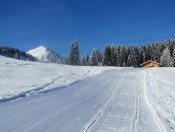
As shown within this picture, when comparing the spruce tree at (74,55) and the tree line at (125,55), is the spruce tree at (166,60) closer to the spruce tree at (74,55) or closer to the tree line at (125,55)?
the tree line at (125,55)

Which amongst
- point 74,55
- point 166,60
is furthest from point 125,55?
point 74,55

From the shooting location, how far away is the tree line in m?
103

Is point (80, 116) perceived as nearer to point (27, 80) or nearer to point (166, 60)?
point (27, 80)

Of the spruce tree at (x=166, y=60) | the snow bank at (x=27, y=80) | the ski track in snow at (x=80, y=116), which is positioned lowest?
the ski track in snow at (x=80, y=116)

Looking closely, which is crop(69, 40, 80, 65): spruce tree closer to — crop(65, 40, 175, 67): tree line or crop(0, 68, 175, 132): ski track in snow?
crop(65, 40, 175, 67): tree line

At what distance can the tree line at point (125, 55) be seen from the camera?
103062 mm

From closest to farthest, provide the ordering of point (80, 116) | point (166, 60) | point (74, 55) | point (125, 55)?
point (80, 116)
point (166, 60)
point (74, 55)
point (125, 55)

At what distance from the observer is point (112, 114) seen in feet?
38.2

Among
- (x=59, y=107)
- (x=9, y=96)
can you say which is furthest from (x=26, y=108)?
(x=9, y=96)

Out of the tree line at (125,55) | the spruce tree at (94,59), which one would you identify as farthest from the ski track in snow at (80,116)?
the spruce tree at (94,59)

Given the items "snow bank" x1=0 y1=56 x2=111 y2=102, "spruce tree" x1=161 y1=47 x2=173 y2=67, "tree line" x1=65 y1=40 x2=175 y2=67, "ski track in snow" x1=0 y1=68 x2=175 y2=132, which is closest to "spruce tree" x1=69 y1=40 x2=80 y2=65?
"tree line" x1=65 y1=40 x2=175 y2=67

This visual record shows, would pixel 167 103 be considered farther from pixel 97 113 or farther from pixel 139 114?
pixel 97 113

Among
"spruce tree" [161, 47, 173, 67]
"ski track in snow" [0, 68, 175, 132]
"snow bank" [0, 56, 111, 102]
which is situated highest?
"spruce tree" [161, 47, 173, 67]

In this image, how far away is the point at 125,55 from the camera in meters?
117
